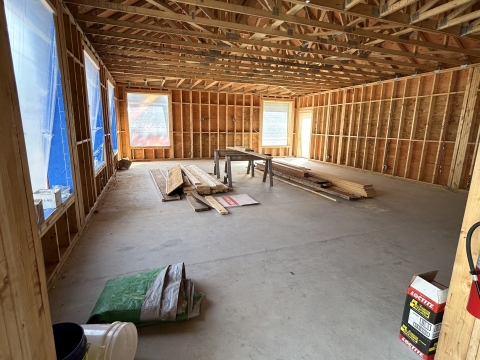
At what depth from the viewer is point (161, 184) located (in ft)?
21.7

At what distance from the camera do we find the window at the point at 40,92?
2104 mm

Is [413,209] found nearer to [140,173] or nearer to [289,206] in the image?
[289,206]

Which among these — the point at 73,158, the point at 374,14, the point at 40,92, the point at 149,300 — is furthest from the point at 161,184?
the point at 374,14

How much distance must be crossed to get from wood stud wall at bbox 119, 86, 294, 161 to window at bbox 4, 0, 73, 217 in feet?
27.4

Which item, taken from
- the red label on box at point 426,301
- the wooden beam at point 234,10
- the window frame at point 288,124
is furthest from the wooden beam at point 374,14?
the window frame at point 288,124

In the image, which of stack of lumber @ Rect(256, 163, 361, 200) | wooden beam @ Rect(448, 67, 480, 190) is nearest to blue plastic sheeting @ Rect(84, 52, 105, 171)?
stack of lumber @ Rect(256, 163, 361, 200)

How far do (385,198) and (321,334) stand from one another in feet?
15.8

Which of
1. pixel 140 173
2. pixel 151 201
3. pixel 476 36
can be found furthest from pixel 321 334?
pixel 140 173

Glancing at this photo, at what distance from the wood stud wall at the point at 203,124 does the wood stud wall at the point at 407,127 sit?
387cm

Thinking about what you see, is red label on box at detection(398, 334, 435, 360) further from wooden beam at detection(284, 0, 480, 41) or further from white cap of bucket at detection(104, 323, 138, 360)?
wooden beam at detection(284, 0, 480, 41)

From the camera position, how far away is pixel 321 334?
1.89 meters

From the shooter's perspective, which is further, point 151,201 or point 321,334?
point 151,201

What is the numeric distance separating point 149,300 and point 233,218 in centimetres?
245

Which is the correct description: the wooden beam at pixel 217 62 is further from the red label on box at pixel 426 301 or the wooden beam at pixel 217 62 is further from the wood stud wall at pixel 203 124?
the red label on box at pixel 426 301
